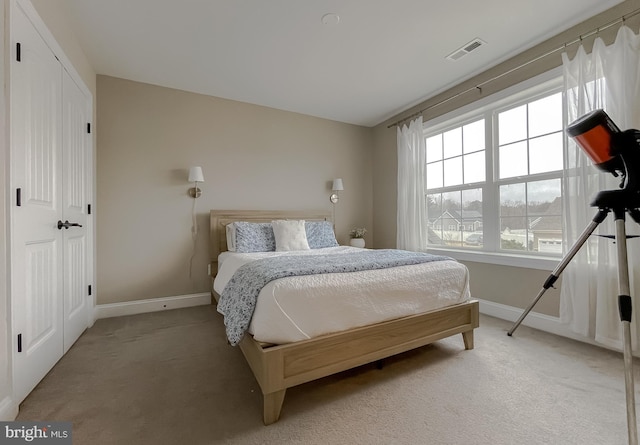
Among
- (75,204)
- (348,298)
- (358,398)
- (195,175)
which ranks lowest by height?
(358,398)

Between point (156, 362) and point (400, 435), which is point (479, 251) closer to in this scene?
point (400, 435)

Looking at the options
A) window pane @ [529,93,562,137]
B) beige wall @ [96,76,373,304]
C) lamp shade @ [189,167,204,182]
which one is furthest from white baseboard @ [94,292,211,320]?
window pane @ [529,93,562,137]

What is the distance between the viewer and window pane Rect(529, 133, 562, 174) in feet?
7.77

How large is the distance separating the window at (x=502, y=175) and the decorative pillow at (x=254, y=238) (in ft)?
6.91

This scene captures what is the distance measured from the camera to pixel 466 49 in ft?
8.05

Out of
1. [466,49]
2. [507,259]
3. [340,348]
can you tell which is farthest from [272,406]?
[466,49]

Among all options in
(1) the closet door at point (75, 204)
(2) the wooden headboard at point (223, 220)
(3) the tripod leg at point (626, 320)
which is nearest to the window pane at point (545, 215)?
(3) the tripod leg at point (626, 320)

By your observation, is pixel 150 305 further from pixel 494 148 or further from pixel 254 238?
pixel 494 148

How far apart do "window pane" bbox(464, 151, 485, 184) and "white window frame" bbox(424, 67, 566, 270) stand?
7 cm

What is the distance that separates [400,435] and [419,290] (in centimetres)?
83

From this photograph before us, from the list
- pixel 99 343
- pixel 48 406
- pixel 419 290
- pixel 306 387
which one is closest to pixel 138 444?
pixel 48 406

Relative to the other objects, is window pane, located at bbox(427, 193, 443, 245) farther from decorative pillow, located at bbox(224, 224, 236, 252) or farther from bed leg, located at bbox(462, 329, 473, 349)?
decorative pillow, located at bbox(224, 224, 236, 252)

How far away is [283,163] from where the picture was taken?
3.74 m

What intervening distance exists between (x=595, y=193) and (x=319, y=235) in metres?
2.47
